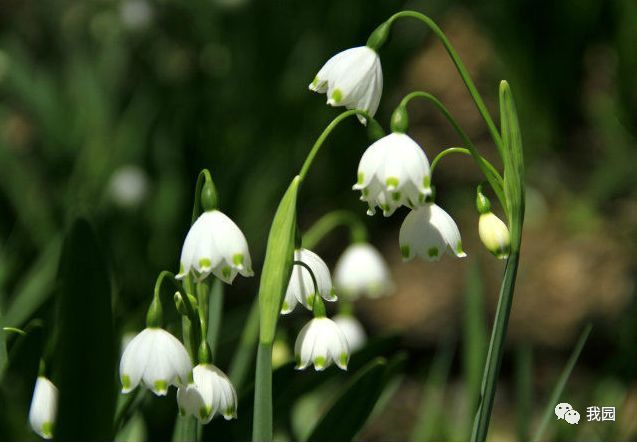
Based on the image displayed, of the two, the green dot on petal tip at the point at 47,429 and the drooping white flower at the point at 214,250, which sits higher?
the drooping white flower at the point at 214,250

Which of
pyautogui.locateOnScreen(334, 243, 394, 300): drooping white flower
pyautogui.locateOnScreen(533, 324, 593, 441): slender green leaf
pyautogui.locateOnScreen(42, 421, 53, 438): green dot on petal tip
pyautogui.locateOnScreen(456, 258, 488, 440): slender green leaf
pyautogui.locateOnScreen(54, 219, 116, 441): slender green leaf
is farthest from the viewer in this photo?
pyautogui.locateOnScreen(334, 243, 394, 300): drooping white flower

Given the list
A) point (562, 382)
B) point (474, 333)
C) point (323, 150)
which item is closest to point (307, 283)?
point (562, 382)

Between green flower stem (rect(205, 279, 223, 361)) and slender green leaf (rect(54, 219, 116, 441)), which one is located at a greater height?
green flower stem (rect(205, 279, 223, 361))

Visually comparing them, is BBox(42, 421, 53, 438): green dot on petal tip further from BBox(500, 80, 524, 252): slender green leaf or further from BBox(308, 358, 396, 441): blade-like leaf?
BBox(500, 80, 524, 252): slender green leaf

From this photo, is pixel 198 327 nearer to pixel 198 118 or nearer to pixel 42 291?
pixel 42 291

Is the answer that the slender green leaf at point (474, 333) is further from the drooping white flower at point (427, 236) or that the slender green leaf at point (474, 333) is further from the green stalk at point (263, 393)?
the green stalk at point (263, 393)

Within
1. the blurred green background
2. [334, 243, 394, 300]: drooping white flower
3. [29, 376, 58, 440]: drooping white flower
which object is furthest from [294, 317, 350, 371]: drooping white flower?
the blurred green background

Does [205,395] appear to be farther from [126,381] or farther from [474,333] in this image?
[474,333]

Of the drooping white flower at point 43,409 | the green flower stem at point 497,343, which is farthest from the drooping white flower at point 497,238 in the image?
the drooping white flower at point 43,409
